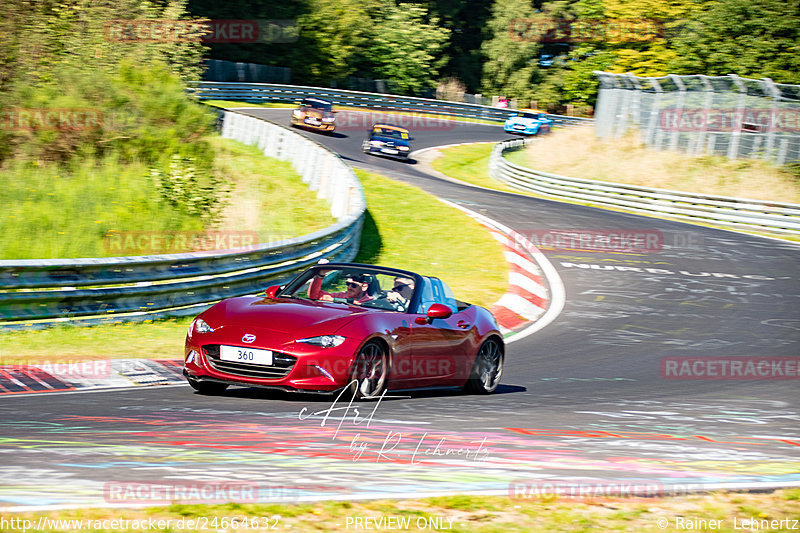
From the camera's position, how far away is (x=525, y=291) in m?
16.4

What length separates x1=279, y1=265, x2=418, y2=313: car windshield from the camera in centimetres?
859

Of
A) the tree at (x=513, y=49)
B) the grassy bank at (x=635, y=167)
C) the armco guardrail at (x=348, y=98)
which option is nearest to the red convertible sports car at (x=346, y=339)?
the grassy bank at (x=635, y=167)

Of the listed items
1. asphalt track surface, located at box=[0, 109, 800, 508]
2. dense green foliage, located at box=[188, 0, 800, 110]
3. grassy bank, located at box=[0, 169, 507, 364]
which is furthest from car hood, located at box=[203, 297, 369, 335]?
dense green foliage, located at box=[188, 0, 800, 110]

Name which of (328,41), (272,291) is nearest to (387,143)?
(328,41)

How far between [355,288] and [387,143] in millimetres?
30028

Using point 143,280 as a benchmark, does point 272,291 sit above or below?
above

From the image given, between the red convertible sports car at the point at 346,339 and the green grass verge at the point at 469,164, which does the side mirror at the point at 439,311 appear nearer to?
the red convertible sports car at the point at 346,339

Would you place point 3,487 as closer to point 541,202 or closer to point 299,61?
point 541,202

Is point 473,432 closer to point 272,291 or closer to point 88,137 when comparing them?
point 272,291

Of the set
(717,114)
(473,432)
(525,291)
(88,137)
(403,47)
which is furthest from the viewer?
(403,47)

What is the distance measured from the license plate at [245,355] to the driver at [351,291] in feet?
4.22

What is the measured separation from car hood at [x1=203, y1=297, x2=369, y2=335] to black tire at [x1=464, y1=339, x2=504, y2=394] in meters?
1.72

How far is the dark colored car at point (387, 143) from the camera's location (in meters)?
38.2

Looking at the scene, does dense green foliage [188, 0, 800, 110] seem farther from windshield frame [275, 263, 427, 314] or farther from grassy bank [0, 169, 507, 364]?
windshield frame [275, 263, 427, 314]
